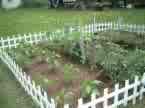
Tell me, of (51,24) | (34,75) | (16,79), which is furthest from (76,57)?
(51,24)

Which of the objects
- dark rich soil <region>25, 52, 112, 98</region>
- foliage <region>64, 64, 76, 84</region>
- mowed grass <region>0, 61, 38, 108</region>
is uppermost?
foliage <region>64, 64, 76, 84</region>

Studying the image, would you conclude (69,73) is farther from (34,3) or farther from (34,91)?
(34,3)

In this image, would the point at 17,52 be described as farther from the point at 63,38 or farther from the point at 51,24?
the point at 51,24

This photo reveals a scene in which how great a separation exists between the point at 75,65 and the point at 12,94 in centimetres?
186

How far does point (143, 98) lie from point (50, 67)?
2.49 metres

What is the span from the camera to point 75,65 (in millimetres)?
6062

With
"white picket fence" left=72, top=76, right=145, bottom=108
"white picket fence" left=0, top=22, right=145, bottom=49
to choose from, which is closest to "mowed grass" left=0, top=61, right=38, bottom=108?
"white picket fence" left=72, top=76, right=145, bottom=108

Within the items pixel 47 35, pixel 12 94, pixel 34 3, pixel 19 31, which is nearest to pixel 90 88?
pixel 12 94

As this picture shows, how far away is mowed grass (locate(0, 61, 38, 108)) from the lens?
4.79 m

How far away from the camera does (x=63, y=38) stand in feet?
24.9

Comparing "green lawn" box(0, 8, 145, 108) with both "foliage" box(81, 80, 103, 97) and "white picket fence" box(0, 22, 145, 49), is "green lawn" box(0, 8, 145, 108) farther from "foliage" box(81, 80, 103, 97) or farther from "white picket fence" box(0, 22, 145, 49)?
"white picket fence" box(0, 22, 145, 49)

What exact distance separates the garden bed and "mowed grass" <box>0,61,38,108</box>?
0.44 meters

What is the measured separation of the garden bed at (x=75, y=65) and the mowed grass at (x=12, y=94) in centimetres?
44

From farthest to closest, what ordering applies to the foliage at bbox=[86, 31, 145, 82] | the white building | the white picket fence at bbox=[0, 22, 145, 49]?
the white building, the white picket fence at bbox=[0, 22, 145, 49], the foliage at bbox=[86, 31, 145, 82]
